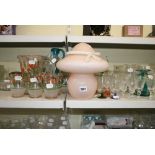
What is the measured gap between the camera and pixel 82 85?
1.20 metres

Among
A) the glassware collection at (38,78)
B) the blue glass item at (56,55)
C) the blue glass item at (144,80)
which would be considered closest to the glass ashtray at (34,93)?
the glassware collection at (38,78)

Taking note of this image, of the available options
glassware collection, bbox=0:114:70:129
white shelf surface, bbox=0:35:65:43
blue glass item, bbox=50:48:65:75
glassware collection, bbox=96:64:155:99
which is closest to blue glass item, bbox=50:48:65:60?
blue glass item, bbox=50:48:65:75

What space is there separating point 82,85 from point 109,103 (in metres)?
0.17

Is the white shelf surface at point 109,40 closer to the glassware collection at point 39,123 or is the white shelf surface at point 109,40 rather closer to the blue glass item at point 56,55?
the blue glass item at point 56,55

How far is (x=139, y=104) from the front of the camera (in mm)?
1228

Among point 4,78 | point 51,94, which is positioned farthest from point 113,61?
point 4,78

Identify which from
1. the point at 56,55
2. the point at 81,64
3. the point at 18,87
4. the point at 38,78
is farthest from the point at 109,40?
the point at 18,87

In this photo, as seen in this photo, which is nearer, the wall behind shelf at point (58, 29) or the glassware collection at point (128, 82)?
the glassware collection at point (128, 82)

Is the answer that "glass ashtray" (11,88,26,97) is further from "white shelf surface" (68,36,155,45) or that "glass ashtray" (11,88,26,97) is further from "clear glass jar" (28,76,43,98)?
"white shelf surface" (68,36,155,45)

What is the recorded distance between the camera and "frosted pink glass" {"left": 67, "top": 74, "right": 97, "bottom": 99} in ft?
3.93

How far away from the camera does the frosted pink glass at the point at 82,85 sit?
1198 mm

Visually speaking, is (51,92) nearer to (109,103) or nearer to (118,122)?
(109,103)

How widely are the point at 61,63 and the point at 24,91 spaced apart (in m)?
0.29
